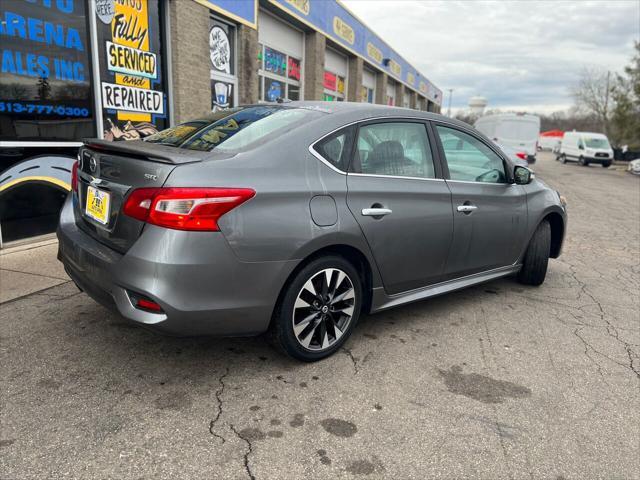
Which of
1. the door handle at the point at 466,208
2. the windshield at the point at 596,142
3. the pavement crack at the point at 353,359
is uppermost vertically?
the windshield at the point at 596,142

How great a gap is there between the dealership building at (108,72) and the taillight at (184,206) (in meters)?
2.80

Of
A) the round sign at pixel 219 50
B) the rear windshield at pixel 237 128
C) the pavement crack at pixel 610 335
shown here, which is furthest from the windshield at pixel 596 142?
the rear windshield at pixel 237 128

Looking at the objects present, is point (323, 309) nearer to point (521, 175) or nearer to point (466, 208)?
point (466, 208)

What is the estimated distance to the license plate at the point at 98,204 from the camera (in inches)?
109

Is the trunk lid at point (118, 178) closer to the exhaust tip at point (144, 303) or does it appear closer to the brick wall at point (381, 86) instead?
the exhaust tip at point (144, 303)

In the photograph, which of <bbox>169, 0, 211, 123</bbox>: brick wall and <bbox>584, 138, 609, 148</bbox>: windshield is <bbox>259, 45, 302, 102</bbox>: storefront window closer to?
<bbox>169, 0, 211, 123</bbox>: brick wall

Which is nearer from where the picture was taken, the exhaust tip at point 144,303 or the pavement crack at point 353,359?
the exhaust tip at point 144,303

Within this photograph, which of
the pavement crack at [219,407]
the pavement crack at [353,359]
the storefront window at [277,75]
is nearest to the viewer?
the pavement crack at [219,407]

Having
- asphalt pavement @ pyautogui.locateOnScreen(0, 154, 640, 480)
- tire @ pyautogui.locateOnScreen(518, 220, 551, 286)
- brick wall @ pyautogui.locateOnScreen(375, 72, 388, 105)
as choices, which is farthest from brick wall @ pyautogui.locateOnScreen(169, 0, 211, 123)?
brick wall @ pyautogui.locateOnScreen(375, 72, 388, 105)

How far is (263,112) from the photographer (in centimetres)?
342

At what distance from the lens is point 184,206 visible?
2.46m

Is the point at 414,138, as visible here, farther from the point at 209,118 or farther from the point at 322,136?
the point at 209,118

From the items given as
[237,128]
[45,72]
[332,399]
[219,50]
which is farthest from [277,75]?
[332,399]

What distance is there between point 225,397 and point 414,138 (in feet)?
7.39
